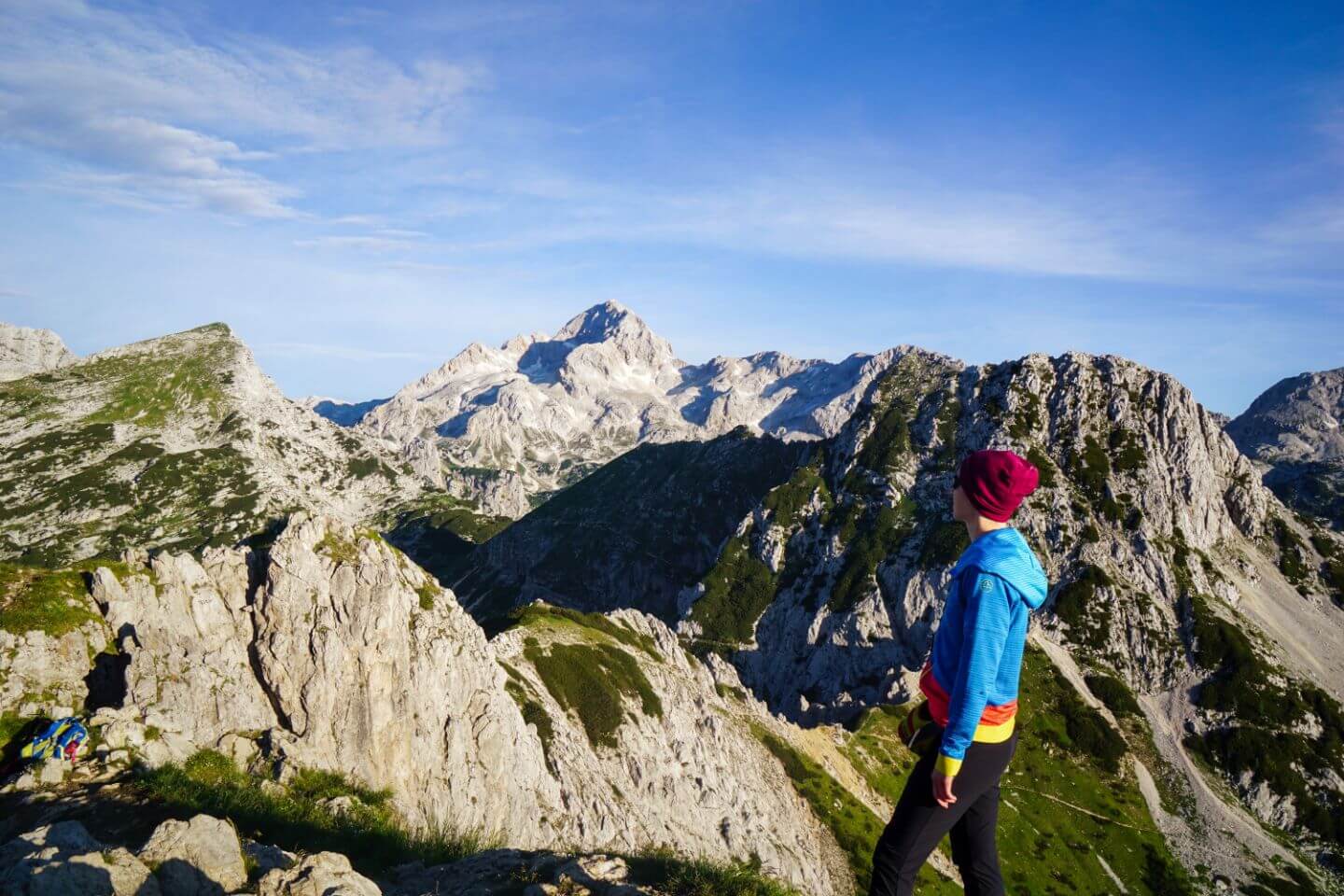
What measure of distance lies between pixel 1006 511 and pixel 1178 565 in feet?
680

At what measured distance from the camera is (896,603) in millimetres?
183375

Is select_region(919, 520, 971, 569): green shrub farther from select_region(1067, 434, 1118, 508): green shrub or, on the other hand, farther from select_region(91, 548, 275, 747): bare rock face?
select_region(91, 548, 275, 747): bare rock face

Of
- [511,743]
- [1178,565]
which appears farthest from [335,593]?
[1178,565]

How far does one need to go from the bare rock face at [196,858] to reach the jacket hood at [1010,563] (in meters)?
11.7

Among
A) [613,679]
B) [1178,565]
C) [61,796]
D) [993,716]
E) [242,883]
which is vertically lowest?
[613,679]

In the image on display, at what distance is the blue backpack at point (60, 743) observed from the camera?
17.6m

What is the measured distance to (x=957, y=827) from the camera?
8.94 m

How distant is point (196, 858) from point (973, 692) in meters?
11.7

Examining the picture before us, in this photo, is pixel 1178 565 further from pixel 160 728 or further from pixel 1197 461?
pixel 160 728

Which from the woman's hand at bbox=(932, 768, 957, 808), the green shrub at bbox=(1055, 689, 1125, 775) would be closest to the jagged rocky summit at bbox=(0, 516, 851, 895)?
the woman's hand at bbox=(932, 768, 957, 808)

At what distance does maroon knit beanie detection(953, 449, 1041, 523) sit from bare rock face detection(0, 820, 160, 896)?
1238 centimetres

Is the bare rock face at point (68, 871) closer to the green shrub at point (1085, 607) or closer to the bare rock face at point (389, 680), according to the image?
the bare rock face at point (389, 680)

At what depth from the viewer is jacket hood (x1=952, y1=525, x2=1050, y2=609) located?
7.79 m

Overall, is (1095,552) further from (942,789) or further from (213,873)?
(213,873)
